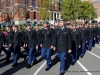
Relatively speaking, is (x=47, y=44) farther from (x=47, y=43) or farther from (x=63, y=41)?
(x=63, y=41)

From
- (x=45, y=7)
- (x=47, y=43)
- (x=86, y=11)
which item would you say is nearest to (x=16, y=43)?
(x=47, y=43)

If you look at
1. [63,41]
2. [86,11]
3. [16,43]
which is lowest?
[16,43]

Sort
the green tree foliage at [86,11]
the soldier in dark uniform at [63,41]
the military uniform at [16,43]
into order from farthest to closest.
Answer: the green tree foliage at [86,11] < the military uniform at [16,43] < the soldier in dark uniform at [63,41]

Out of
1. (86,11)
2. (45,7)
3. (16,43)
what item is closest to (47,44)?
(16,43)

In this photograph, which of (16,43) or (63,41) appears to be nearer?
(63,41)

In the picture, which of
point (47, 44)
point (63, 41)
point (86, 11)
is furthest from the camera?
point (86, 11)

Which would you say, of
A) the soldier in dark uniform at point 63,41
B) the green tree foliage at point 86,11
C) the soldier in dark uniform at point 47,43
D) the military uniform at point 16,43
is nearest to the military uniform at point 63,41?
the soldier in dark uniform at point 63,41

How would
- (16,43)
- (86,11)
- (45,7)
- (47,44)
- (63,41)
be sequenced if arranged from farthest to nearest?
(86,11)
(45,7)
(16,43)
(47,44)
(63,41)

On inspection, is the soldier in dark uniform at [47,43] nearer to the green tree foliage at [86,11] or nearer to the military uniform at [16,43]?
the military uniform at [16,43]

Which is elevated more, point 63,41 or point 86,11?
point 86,11

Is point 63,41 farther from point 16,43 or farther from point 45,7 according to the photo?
point 45,7

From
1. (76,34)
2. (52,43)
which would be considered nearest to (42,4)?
(76,34)

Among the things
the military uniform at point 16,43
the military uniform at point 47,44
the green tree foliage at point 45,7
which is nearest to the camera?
the military uniform at point 47,44

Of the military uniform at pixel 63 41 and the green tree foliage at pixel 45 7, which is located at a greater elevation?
the green tree foliage at pixel 45 7
